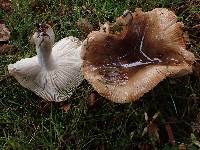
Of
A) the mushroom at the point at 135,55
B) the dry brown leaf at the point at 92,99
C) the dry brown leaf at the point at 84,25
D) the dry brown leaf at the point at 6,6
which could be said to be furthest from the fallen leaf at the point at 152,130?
the dry brown leaf at the point at 6,6

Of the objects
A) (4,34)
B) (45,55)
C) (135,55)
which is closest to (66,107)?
(45,55)

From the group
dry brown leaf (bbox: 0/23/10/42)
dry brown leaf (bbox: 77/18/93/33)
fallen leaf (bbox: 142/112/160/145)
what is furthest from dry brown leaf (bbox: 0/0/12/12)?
fallen leaf (bbox: 142/112/160/145)

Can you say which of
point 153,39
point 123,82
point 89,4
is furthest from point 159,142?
point 89,4

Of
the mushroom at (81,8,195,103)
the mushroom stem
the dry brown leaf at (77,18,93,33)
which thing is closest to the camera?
the mushroom at (81,8,195,103)

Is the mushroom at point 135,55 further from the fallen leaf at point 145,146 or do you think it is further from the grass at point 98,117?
the fallen leaf at point 145,146

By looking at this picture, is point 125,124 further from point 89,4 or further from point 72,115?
point 89,4

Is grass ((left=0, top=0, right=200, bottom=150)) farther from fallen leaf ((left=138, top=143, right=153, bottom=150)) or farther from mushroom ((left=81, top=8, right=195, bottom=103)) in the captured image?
mushroom ((left=81, top=8, right=195, bottom=103))
